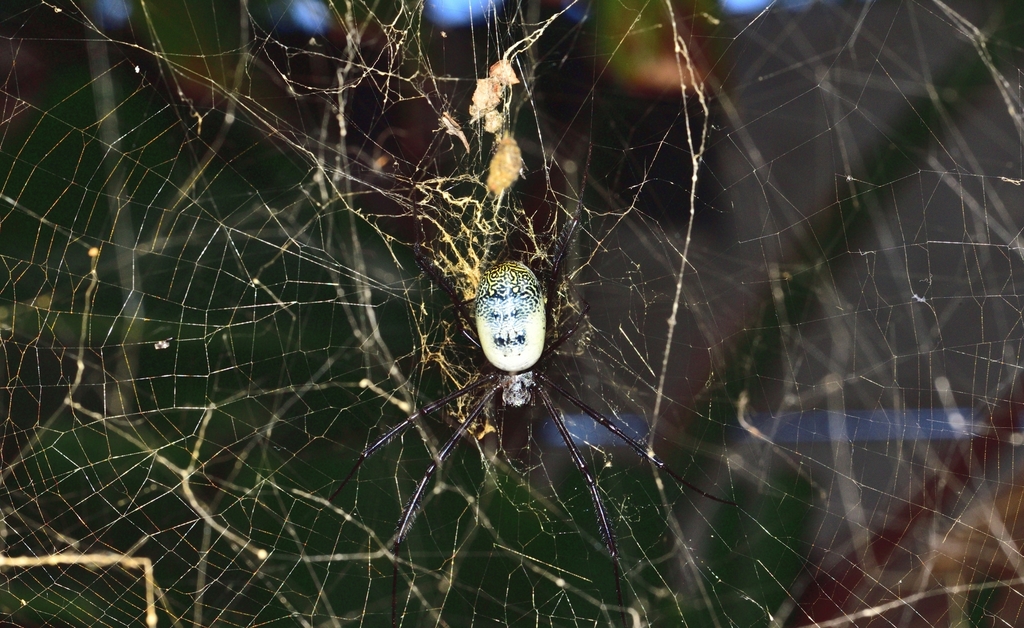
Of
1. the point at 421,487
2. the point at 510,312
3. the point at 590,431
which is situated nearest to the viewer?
the point at 510,312

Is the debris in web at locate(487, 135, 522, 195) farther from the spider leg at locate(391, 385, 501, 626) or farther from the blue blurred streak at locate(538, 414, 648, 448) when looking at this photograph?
the blue blurred streak at locate(538, 414, 648, 448)

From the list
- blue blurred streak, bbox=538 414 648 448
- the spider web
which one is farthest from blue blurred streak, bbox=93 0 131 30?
blue blurred streak, bbox=538 414 648 448

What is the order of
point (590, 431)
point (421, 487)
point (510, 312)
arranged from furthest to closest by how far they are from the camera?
point (590, 431)
point (421, 487)
point (510, 312)

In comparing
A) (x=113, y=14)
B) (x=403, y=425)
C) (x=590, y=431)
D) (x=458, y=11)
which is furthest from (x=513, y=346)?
(x=113, y=14)

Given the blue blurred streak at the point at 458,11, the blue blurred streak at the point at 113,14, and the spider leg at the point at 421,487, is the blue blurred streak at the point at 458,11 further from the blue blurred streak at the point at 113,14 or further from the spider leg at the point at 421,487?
the spider leg at the point at 421,487

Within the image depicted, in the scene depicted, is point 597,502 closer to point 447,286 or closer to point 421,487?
point 421,487

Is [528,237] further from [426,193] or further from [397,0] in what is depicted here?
[397,0]
